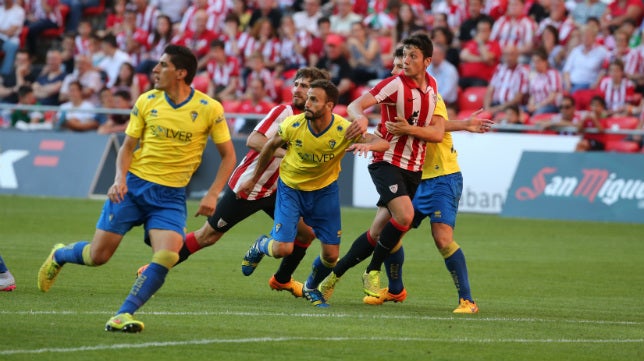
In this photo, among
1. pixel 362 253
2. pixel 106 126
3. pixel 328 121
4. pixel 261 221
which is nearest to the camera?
pixel 328 121

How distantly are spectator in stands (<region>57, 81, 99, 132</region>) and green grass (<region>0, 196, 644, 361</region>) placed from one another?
7.17m

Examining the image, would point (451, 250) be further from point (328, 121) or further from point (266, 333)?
point (266, 333)

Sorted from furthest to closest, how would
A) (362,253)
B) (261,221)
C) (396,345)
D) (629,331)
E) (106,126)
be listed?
(106,126) → (261,221) → (362,253) → (629,331) → (396,345)

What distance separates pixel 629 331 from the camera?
9078 millimetres

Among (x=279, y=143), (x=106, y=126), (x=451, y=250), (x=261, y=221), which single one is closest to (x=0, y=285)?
(x=279, y=143)

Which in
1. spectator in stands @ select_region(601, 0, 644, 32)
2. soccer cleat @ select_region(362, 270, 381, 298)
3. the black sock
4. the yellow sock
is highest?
spectator in stands @ select_region(601, 0, 644, 32)

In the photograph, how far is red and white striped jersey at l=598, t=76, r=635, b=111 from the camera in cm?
2155

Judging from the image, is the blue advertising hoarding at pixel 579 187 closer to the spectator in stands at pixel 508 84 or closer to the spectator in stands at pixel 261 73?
the spectator in stands at pixel 508 84

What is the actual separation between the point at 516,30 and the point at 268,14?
5.97 meters

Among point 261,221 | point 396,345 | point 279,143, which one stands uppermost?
point 279,143

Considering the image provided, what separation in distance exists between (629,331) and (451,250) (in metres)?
1.90

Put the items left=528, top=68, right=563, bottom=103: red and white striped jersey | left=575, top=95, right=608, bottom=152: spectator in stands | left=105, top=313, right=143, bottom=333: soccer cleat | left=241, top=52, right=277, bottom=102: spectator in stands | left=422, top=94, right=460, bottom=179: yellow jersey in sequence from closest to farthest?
left=105, top=313, right=143, bottom=333: soccer cleat → left=422, top=94, right=460, bottom=179: yellow jersey → left=575, top=95, right=608, bottom=152: spectator in stands → left=528, top=68, right=563, bottom=103: red and white striped jersey → left=241, top=52, right=277, bottom=102: spectator in stands

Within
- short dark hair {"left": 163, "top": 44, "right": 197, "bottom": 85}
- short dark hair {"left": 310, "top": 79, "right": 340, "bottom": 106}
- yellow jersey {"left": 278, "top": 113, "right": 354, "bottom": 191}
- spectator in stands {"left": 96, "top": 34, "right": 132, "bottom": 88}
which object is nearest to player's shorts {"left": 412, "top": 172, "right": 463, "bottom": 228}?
yellow jersey {"left": 278, "top": 113, "right": 354, "bottom": 191}

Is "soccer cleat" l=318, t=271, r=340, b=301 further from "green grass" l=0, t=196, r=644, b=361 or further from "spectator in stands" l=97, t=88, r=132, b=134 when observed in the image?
"spectator in stands" l=97, t=88, r=132, b=134
